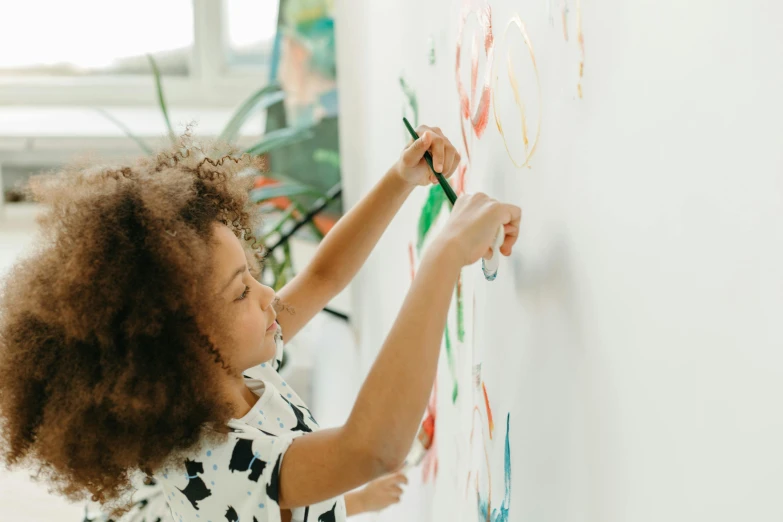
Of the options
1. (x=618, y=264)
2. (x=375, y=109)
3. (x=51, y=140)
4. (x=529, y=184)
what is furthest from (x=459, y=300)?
(x=51, y=140)

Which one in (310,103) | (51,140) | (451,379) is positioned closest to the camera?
(451,379)

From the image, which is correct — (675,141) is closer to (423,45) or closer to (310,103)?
(423,45)

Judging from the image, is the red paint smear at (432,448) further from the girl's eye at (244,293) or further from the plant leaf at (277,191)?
the plant leaf at (277,191)

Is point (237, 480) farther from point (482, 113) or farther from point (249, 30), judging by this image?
point (249, 30)

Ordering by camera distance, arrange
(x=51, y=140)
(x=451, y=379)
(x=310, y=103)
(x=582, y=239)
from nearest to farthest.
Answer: (x=582, y=239), (x=451, y=379), (x=310, y=103), (x=51, y=140)

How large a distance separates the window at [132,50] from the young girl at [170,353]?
66.4 inches

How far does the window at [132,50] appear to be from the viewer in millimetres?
Answer: 2227

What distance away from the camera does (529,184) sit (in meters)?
0.52

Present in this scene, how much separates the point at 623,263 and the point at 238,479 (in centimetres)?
35

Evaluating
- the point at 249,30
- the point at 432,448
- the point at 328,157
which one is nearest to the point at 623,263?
the point at 432,448

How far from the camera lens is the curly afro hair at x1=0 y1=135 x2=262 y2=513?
1.86ft

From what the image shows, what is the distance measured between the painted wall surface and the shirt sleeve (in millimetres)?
164

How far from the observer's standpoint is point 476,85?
63 centimetres

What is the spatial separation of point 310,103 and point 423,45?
901 millimetres
